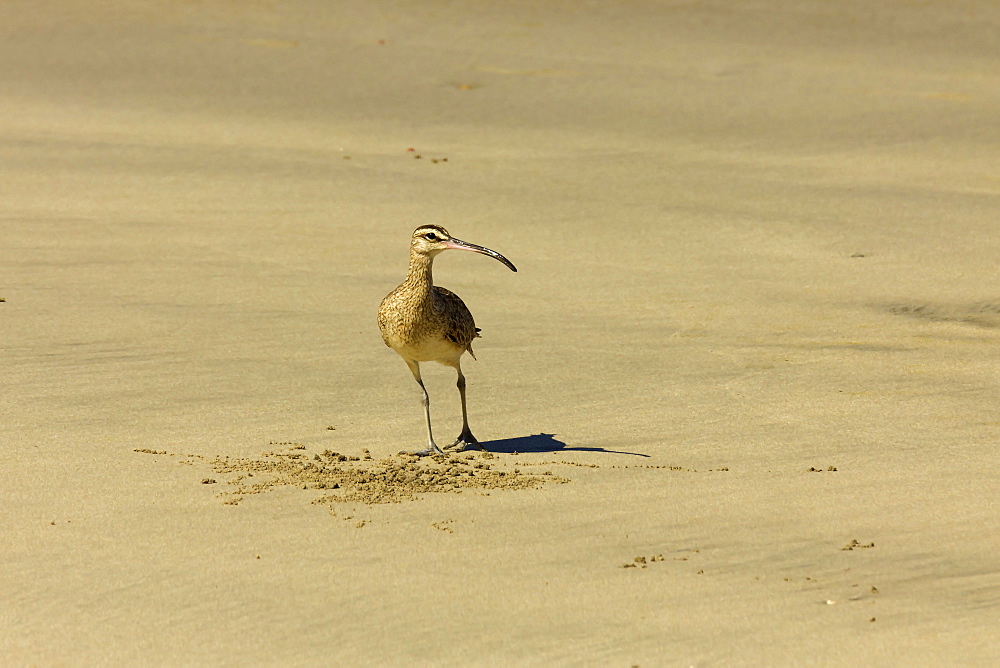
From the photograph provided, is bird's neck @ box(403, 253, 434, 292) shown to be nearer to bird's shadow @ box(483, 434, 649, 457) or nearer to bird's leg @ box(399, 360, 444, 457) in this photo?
bird's leg @ box(399, 360, 444, 457)

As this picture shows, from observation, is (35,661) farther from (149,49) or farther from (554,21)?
(554,21)

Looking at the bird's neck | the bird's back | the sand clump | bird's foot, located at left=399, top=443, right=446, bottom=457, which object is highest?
the bird's neck

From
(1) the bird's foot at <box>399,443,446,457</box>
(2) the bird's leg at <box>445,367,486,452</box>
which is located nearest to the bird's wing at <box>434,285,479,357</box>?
(2) the bird's leg at <box>445,367,486,452</box>

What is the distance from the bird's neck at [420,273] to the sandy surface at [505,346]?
92 cm

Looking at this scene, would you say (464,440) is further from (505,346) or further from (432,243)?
(505,346)

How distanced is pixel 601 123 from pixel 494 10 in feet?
18.1

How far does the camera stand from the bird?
23.2 ft

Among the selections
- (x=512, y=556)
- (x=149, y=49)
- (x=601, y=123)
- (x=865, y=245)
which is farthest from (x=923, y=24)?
(x=512, y=556)

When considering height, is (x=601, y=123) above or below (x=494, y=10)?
below

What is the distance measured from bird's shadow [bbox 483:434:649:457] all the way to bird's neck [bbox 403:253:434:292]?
38.7 inches

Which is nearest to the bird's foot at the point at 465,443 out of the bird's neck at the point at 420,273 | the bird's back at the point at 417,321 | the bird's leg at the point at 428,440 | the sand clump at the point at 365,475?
the bird's leg at the point at 428,440

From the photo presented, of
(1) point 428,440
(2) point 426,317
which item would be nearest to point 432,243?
(2) point 426,317

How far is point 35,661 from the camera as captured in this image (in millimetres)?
4516

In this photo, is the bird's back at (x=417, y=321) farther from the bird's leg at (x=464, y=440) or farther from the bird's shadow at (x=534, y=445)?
the bird's shadow at (x=534, y=445)
